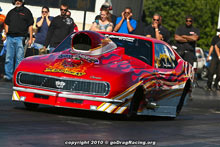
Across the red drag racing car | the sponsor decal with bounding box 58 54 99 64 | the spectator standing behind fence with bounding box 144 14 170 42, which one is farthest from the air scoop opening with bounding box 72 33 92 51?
the spectator standing behind fence with bounding box 144 14 170 42

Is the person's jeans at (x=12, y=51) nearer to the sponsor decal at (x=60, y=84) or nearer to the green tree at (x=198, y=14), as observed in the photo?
Result: the sponsor decal at (x=60, y=84)

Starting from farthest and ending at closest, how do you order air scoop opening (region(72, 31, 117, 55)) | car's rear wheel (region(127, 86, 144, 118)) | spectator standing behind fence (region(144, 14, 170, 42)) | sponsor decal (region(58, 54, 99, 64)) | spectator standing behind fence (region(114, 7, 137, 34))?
spectator standing behind fence (region(144, 14, 170, 42))
spectator standing behind fence (region(114, 7, 137, 34))
air scoop opening (region(72, 31, 117, 55))
car's rear wheel (region(127, 86, 144, 118))
sponsor decal (region(58, 54, 99, 64))

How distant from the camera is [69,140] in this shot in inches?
307

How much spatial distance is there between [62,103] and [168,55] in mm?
3093

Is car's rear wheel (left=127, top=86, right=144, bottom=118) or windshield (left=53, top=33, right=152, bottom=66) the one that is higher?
windshield (left=53, top=33, right=152, bottom=66)

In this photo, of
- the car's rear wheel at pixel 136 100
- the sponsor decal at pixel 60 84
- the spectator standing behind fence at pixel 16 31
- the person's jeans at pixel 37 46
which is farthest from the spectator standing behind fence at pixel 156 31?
Result: the sponsor decal at pixel 60 84

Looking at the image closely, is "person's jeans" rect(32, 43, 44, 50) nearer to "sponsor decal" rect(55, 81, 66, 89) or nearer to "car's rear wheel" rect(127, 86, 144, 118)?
"car's rear wheel" rect(127, 86, 144, 118)

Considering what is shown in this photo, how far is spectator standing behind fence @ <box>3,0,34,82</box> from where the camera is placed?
17609 millimetres

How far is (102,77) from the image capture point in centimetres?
1015

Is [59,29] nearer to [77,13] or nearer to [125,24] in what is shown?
[125,24]

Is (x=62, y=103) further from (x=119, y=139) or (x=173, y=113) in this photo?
(x=173, y=113)

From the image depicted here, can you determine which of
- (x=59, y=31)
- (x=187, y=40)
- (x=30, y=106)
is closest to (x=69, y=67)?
(x=30, y=106)

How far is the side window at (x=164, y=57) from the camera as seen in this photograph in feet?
39.4

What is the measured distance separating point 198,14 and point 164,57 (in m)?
68.4
